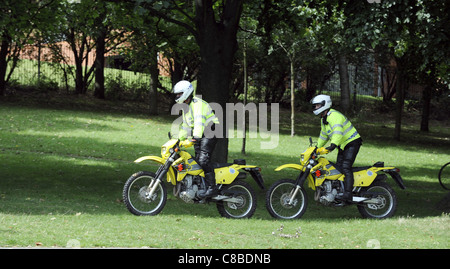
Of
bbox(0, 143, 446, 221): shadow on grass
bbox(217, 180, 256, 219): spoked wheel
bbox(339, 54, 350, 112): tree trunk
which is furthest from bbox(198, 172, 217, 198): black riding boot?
bbox(339, 54, 350, 112): tree trunk

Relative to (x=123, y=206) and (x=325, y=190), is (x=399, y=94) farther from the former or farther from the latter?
(x=123, y=206)

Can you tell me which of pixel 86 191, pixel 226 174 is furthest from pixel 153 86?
pixel 226 174

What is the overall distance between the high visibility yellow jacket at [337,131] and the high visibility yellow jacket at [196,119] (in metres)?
1.84

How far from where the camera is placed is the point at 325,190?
1055 centimetres

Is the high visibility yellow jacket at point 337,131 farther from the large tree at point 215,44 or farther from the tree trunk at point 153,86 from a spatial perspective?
the tree trunk at point 153,86

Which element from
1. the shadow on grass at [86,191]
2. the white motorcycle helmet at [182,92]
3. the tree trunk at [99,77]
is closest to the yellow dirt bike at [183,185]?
the shadow on grass at [86,191]

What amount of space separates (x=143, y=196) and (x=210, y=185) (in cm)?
104

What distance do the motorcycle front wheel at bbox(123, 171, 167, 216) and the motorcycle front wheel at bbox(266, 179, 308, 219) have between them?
170 cm

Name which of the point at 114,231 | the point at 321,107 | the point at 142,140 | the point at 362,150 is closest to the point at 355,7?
the point at 321,107

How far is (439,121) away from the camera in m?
39.5

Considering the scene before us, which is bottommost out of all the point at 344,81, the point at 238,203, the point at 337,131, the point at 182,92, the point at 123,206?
the point at 123,206

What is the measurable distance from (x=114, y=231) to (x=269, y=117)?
25.7 metres

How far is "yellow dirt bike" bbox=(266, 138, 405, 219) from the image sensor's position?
1022 centimetres

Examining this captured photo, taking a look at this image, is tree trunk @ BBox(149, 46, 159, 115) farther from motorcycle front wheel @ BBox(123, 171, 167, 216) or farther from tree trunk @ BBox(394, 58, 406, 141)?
motorcycle front wheel @ BBox(123, 171, 167, 216)
